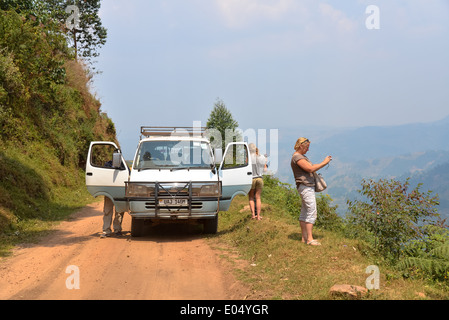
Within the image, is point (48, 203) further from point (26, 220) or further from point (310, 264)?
point (310, 264)

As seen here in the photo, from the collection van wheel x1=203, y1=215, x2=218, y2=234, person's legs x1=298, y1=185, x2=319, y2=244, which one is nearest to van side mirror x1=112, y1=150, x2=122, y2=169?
van wheel x1=203, y1=215, x2=218, y2=234

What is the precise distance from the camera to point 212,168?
10336mm

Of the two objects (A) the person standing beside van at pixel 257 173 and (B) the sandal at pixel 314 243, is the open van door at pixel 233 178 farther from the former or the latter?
(B) the sandal at pixel 314 243

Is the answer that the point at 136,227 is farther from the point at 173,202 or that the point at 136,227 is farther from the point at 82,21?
the point at 82,21

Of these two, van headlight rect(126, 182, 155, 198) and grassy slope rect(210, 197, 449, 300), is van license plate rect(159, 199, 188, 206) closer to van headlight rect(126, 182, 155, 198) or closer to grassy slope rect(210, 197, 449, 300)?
van headlight rect(126, 182, 155, 198)

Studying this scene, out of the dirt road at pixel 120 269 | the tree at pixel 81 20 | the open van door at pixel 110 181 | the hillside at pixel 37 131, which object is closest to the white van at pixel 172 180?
the open van door at pixel 110 181

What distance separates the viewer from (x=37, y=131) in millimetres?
21000

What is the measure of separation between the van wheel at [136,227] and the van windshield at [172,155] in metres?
1.20

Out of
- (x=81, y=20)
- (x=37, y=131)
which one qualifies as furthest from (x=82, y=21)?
(x=37, y=131)

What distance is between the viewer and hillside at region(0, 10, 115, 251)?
1241 centimetres

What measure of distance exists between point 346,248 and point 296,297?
2.06m

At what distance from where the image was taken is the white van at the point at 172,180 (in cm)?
948

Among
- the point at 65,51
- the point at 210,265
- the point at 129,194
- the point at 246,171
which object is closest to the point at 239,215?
the point at 246,171

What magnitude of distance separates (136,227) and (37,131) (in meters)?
13.1
